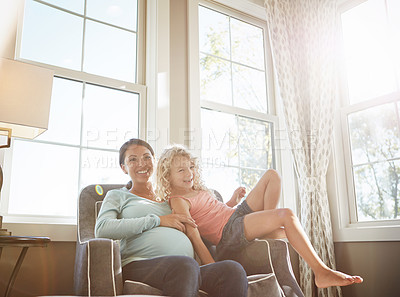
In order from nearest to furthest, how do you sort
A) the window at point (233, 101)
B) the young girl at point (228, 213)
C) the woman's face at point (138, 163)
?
the young girl at point (228, 213) → the woman's face at point (138, 163) → the window at point (233, 101)

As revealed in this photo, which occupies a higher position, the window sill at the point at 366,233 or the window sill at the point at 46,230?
the window sill at the point at 46,230

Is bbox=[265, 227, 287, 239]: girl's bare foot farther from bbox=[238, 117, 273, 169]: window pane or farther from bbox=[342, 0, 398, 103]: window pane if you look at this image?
bbox=[342, 0, 398, 103]: window pane

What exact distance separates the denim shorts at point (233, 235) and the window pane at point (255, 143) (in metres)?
1.27

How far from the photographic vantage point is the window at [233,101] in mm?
3240

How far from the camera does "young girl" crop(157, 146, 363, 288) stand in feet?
6.38

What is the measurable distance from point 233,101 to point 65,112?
57.2 inches

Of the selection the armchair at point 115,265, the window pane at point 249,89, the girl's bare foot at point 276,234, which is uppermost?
the window pane at point 249,89

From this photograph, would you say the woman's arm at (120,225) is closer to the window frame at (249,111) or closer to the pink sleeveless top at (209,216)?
the pink sleeveless top at (209,216)

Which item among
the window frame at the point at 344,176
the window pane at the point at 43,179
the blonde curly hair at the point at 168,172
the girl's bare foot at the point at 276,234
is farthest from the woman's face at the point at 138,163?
the window frame at the point at 344,176

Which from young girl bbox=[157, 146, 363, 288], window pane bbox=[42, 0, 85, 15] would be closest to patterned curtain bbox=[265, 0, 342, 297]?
young girl bbox=[157, 146, 363, 288]

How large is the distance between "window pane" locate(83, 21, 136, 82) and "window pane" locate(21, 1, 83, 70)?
7cm

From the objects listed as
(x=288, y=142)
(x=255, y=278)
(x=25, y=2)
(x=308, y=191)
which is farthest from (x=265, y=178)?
(x=25, y=2)

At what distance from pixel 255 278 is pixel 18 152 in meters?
1.57

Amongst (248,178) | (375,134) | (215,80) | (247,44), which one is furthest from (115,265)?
(247,44)
